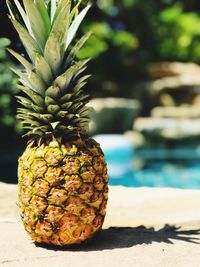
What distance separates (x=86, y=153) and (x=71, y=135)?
19 centimetres

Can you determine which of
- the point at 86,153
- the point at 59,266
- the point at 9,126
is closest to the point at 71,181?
the point at 86,153

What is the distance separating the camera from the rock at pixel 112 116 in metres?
16.2

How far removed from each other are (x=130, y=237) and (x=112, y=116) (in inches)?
504

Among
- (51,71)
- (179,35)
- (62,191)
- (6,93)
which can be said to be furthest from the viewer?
(179,35)

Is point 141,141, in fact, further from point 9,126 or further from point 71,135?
point 71,135

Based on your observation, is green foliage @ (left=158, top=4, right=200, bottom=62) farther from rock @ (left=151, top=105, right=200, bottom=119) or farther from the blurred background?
rock @ (left=151, top=105, right=200, bottom=119)

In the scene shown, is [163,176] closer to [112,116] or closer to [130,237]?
[112,116]

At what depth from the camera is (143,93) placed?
1923 cm

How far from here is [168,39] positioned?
72.8 ft

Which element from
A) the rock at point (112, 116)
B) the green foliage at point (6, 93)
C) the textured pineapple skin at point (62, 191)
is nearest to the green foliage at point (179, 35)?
the rock at point (112, 116)

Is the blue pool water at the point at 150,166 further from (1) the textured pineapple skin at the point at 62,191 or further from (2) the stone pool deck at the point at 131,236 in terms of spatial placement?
(1) the textured pineapple skin at the point at 62,191

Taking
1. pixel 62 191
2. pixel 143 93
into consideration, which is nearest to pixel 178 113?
pixel 143 93

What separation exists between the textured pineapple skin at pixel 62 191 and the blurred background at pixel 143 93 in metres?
4.26

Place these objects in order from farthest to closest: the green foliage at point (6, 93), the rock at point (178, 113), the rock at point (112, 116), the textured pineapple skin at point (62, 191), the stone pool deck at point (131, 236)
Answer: the rock at point (178, 113) → the rock at point (112, 116) → the green foliage at point (6, 93) → the textured pineapple skin at point (62, 191) → the stone pool deck at point (131, 236)
